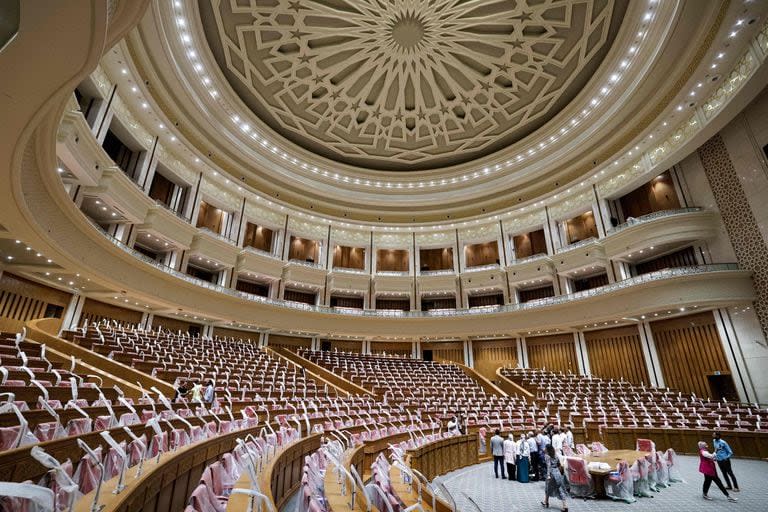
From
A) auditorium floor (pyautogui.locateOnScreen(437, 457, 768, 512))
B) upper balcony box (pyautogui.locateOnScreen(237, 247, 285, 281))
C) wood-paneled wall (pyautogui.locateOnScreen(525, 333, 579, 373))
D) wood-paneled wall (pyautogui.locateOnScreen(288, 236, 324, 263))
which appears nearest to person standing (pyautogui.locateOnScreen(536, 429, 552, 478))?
auditorium floor (pyautogui.locateOnScreen(437, 457, 768, 512))

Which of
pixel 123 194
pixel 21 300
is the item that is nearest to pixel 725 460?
pixel 123 194

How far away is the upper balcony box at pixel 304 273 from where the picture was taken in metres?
21.7

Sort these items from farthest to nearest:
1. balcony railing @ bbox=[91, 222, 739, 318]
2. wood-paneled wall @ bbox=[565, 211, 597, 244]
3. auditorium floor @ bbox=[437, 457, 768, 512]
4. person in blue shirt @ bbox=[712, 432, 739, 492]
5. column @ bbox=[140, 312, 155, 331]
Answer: wood-paneled wall @ bbox=[565, 211, 597, 244] → column @ bbox=[140, 312, 155, 331] → balcony railing @ bbox=[91, 222, 739, 318] → person in blue shirt @ bbox=[712, 432, 739, 492] → auditorium floor @ bbox=[437, 457, 768, 512]

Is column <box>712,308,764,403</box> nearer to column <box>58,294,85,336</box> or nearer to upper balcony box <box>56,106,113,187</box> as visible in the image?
upper balcony box <box>56,106,113,187</box>

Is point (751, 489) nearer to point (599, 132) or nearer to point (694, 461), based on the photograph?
point (694, 461)

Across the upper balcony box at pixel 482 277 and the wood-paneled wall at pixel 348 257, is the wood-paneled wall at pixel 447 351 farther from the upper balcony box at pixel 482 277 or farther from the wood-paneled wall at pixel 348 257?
the wood-paneled wall at pixel 348 257

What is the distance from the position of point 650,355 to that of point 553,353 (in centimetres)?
455

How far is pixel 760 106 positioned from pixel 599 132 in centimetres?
563

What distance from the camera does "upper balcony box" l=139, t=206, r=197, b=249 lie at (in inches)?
600

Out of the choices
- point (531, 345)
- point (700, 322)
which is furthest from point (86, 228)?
point (700, 322)

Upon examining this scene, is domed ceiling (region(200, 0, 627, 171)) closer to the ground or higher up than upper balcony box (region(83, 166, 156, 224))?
higher up

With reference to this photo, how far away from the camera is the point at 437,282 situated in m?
24.1

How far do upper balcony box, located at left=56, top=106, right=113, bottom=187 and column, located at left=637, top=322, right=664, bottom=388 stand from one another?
21.8m

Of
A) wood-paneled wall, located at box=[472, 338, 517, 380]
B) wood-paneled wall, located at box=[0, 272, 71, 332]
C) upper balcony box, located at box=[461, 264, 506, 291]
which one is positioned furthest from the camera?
upper balcony box, located at box=[461, 264, 506, 291]
